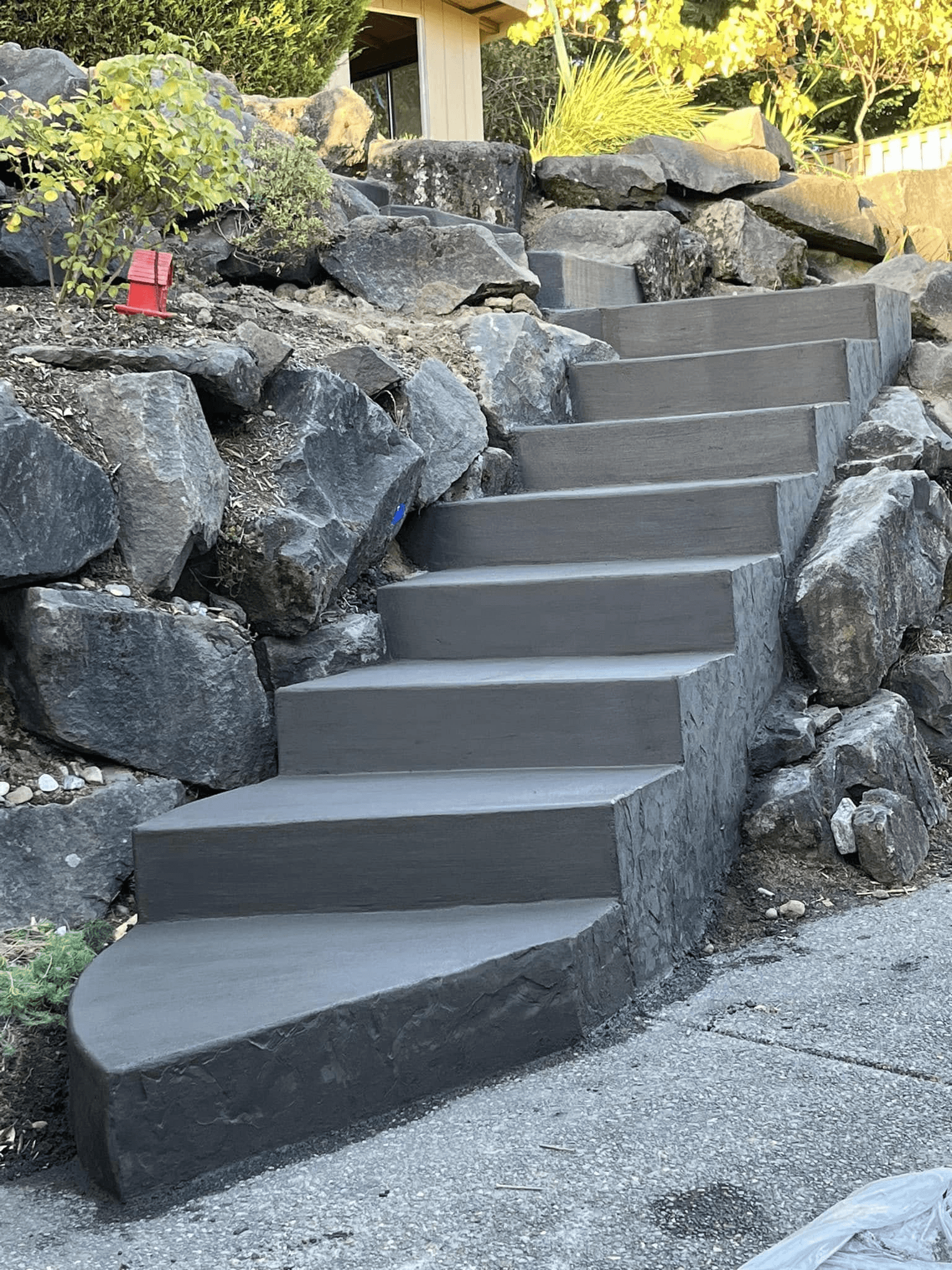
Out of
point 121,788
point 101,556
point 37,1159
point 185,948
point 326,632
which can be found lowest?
point 37,1159

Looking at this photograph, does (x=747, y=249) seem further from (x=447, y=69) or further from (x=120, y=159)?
(x=447, y=69)

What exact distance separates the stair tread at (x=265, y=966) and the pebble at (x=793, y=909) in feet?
2.41

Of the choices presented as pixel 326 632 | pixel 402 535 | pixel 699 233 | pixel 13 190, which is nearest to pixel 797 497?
pixel 402 535

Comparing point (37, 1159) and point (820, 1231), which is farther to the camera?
point (37, 1159)

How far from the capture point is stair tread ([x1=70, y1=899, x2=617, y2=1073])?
7.47ft

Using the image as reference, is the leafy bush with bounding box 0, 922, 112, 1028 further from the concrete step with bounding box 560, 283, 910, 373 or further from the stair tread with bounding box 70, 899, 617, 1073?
the concrete step with bounding box 560, 283, 910, 373

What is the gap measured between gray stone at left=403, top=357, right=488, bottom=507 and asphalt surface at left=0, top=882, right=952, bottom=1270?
7.47ft

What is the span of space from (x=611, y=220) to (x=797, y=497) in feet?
9.92

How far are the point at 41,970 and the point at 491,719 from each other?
131 centimetres

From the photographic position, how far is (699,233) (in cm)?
710

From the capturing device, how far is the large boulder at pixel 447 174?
671 cm

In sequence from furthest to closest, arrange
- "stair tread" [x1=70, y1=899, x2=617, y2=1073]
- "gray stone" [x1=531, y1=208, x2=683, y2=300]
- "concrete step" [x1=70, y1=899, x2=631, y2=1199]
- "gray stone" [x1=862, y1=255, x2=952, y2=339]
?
"gray stone" [x1=531, y1=208, x2=683, y2=300], "gray stone" [x1=862, y1=255, x2=952, y2=339], "stair tread" [x1=70, y1=899, x2=617, y2=1073], "concrete step" [x1=70, y1=899, x2=631, y2=1199]

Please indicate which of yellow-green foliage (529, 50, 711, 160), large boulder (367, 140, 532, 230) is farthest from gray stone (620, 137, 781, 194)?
large boulder (367, 140, 532, 230)

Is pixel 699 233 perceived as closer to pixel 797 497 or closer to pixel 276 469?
pixel 797 497
